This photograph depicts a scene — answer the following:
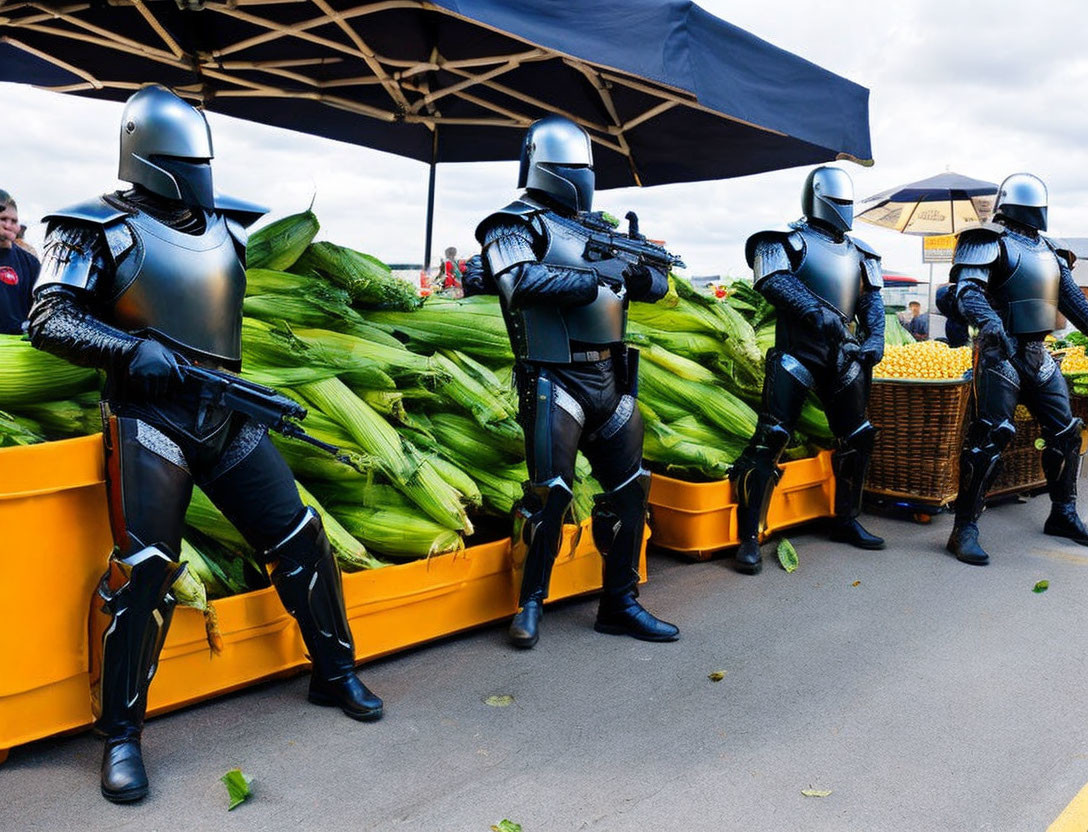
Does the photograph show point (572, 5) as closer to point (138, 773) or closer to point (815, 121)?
point (815, 121)

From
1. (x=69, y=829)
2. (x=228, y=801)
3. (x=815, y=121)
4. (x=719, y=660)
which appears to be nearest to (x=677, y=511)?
(x=719, y=660)

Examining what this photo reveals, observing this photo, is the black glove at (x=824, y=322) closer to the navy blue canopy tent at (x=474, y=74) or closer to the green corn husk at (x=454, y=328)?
the navy blue canopy tent at (x=474, y=74)

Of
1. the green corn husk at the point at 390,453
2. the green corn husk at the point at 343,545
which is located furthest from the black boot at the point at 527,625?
the green corn husk at the point at 343,545

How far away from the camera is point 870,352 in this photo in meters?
4.65

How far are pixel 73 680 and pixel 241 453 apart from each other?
0.82 m

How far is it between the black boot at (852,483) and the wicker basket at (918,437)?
0.47 meters

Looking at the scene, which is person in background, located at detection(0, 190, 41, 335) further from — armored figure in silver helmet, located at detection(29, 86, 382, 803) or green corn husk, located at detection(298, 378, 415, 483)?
armored figure in silver helmet, located at detection(29, 86, 382, 803)

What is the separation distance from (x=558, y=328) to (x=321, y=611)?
1341 mm

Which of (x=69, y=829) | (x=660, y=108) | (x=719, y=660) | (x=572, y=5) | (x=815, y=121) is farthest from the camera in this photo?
(x=660, y=108)

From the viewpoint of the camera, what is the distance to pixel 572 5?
124 inches

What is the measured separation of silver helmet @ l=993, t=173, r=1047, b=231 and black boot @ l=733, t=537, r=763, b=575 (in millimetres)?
2417

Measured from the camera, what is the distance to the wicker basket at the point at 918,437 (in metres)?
5.25

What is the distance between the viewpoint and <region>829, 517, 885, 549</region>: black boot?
5.05 meters

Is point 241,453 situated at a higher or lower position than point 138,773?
higher
